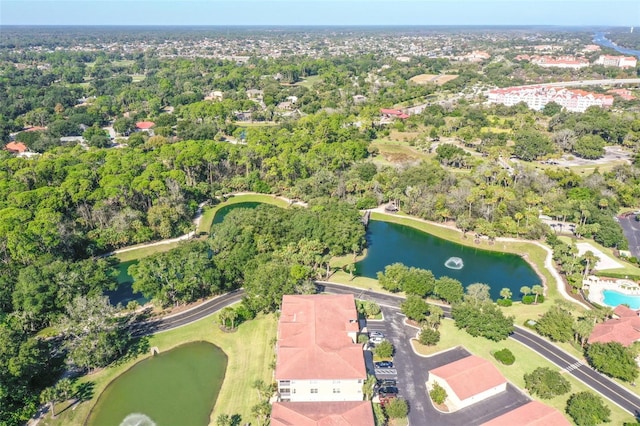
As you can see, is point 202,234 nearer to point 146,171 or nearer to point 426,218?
point 146,171

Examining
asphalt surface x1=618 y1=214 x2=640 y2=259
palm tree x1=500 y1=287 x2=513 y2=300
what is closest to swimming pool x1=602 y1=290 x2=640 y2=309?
palm tree x1=500 y1=287 x2=513 y2=300

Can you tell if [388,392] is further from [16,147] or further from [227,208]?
[16,147]

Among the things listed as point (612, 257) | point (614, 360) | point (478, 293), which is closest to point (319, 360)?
point (478, 293)

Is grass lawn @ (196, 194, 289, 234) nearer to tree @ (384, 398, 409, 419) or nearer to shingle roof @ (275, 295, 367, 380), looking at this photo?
shingle roof @ (275, 295, 367, 380)

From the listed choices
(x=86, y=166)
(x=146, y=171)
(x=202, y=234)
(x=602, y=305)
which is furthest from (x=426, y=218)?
(x=86, y=166)

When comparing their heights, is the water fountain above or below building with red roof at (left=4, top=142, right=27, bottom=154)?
below

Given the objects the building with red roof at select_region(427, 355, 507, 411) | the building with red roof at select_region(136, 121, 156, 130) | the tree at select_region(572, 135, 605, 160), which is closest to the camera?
the building with red roof at select_region(427, 355, 507, 411)

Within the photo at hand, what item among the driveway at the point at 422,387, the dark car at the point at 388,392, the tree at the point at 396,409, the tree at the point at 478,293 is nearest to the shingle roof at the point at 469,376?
the driveway at the point at 422,387
